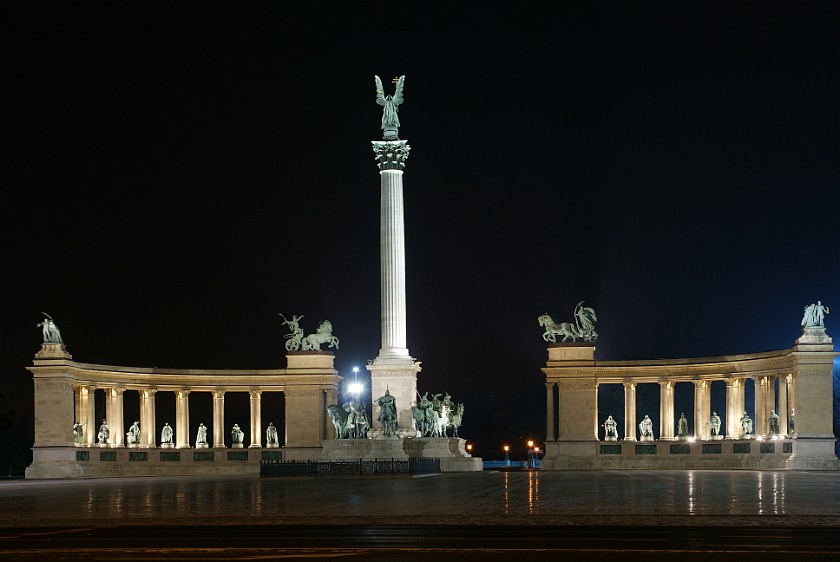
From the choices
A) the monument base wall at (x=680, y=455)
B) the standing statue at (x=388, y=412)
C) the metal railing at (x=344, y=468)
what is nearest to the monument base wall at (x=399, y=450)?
the standing statue at (x=388, y=412)

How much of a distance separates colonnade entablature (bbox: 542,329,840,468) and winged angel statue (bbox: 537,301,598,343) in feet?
2.94

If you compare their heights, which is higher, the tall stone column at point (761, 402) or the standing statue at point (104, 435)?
the tall stone column at point (761, 402)

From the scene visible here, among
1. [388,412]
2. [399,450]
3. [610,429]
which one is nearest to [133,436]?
[388,412]

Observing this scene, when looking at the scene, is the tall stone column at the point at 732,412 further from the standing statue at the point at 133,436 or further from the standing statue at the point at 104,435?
the standing statue at the point at 104,435

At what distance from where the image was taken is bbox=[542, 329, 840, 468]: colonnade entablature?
3465 inches

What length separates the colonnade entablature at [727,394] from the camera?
88000mm

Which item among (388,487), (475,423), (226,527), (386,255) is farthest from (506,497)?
(475,423)

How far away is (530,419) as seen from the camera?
548 feet

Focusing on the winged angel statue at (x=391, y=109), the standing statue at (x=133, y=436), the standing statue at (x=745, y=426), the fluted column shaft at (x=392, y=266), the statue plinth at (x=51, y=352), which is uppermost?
the winged angel statue at (x=391, y=109)

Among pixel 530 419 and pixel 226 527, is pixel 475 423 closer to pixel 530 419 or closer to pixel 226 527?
pixel 530 419

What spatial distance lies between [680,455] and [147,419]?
151 feet

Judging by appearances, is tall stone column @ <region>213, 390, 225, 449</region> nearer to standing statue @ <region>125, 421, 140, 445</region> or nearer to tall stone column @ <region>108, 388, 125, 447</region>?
standing statue @ <region>125, 421, 140, 445</region>

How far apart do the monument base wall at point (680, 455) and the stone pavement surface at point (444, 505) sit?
3020cm

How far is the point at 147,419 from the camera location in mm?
104812
